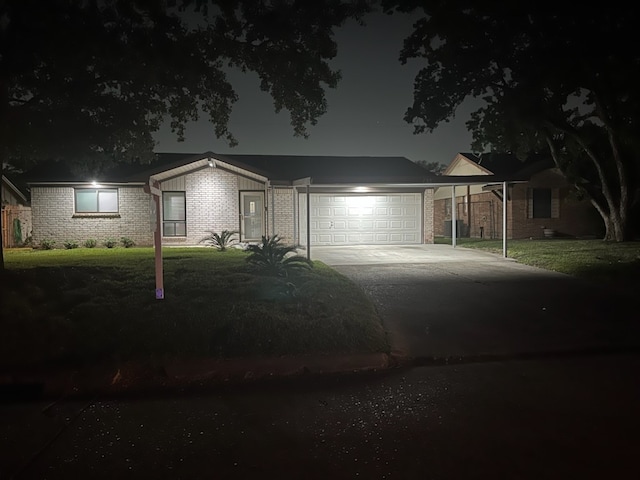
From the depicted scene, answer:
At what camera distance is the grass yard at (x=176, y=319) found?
5891 mm

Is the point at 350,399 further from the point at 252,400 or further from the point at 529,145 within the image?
the point at 529,145

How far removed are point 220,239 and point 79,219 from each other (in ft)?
20.0

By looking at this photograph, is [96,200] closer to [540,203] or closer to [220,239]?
[220,239]

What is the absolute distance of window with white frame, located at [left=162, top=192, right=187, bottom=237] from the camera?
802 inches

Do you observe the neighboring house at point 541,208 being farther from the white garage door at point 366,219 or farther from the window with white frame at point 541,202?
the white garage door at point 366,219

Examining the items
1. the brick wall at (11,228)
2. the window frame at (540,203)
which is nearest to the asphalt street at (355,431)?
the window frame at (540,203)

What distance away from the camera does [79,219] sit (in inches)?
799

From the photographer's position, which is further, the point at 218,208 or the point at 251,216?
the point at 251,216

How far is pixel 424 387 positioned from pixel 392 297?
4188mm

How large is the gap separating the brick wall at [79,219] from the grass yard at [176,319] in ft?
35.2

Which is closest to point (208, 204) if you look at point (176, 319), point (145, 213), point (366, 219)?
point (145, 213)

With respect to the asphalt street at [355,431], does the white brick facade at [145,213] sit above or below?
above

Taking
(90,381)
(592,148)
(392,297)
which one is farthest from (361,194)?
(90,381)

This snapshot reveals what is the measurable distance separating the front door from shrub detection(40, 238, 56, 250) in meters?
7.38
